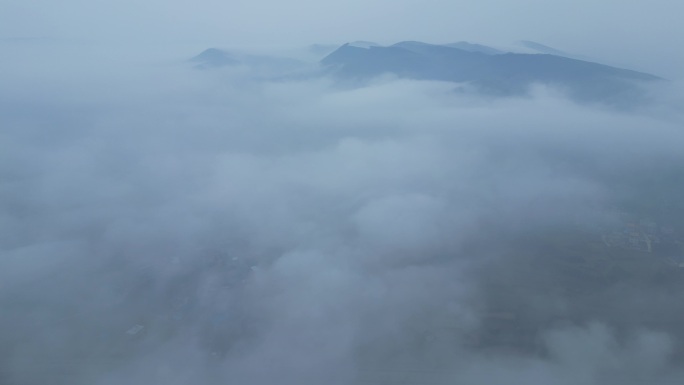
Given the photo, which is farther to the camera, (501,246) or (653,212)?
(653,212)

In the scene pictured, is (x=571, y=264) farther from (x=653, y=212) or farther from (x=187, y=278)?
(x=187, y=278)

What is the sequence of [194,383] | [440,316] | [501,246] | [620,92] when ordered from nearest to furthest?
[194,383] < [440,316] < [501,246] < [620,92]

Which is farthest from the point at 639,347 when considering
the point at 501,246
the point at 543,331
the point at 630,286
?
the point at 501,246

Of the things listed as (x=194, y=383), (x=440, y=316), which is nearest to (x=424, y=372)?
(x=440, y=316)

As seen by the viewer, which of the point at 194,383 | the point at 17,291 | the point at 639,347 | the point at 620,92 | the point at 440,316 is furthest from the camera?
the point at 620,92

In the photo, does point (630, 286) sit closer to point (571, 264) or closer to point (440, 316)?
point (571, 264)

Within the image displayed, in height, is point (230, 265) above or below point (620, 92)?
below
